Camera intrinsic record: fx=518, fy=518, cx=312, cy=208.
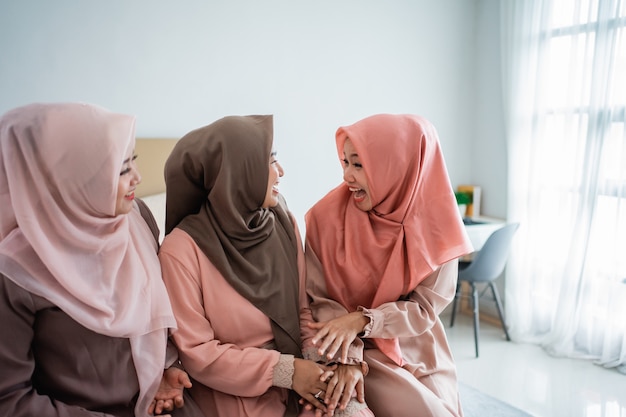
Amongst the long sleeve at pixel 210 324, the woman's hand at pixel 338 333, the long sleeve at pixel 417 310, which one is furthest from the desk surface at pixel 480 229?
the long sleeve at pixel 210 324

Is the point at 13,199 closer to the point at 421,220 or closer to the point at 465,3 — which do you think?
the point at 421,220

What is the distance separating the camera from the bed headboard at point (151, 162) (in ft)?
9.02

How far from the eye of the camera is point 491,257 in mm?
3238

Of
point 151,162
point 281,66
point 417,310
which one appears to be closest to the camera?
point 417,310

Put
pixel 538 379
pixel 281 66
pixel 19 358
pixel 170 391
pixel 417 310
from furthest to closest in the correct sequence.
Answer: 1. pixel 281 66
2. pixel 538 379
3. pixel 417 310
4. pixel 170 391
5. pixel 19 358

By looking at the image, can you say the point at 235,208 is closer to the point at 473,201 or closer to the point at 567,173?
the point at 567,173

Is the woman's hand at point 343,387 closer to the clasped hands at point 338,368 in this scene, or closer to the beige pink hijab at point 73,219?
the clasped hands at point 338,368

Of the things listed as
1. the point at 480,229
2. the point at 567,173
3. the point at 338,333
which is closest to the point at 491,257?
the point at 480,229

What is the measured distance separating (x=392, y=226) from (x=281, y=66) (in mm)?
1776

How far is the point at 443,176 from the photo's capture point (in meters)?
1.78

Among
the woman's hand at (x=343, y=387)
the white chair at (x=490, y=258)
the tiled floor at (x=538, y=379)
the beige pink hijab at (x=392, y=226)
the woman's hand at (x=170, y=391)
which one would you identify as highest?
the beige pink hijab at (x=392, y=226)

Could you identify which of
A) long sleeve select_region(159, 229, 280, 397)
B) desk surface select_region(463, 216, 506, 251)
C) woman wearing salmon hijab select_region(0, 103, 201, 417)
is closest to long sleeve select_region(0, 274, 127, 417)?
woman wearing salmon hijab select_region(0, 103, 201, 417)

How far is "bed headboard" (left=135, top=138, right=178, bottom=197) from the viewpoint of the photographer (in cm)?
275

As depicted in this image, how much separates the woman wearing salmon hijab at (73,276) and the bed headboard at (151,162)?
1.48 m
